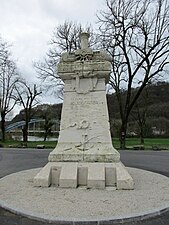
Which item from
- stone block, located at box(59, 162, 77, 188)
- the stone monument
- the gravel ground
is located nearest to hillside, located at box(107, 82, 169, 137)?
the stone monument

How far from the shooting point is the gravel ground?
4.20 m

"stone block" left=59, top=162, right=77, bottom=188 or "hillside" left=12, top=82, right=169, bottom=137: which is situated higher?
"hillside" left=12, top=82, right=169, bottom=137

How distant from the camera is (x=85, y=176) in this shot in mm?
6332

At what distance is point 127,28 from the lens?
66.7 feet

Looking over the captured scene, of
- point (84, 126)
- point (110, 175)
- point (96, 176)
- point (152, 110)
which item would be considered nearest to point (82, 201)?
point (96, 176)

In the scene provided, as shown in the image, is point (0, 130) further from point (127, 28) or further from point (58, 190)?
point (58, 190)

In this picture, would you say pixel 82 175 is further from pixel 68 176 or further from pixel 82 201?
pixel 82 201

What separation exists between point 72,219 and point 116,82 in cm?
2144

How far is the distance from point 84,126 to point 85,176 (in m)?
1.38


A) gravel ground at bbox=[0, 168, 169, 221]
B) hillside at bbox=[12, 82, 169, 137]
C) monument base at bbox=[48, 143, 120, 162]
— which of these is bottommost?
gravel ground at bbox=[0, 168, 169, 221]

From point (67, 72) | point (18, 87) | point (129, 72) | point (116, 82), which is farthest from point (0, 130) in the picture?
point (67, 72)

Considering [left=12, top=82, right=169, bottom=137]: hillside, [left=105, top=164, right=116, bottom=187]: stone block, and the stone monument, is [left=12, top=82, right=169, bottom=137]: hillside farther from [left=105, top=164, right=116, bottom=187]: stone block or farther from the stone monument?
[left=105, top=164, right=116, bottom=187]: stone block

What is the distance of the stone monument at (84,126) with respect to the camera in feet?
21.0

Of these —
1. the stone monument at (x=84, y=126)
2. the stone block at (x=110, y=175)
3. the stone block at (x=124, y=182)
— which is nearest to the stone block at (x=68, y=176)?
the stone monument at (x=84, y=126)
